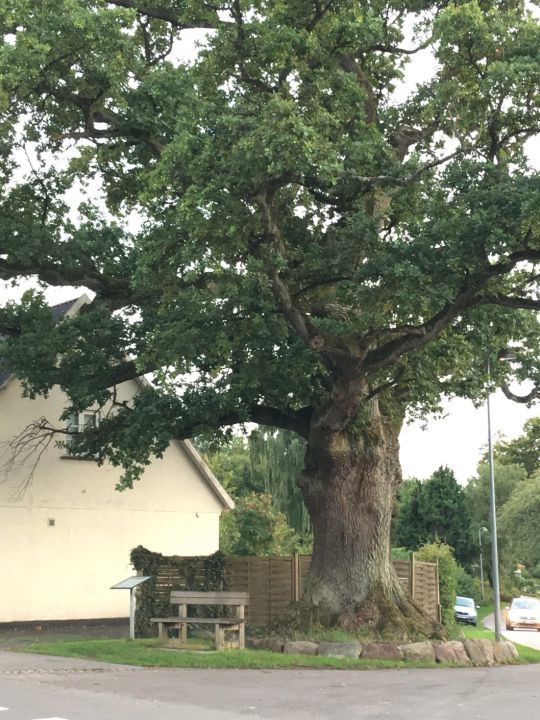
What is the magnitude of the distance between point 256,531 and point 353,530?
18.9m

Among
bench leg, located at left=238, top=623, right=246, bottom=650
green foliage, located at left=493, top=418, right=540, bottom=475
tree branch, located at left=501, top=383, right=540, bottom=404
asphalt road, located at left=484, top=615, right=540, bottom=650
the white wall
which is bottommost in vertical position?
asphalt road, located at left=484, top=615, right=540, bottom=650

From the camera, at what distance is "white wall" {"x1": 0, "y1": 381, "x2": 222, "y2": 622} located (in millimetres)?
26266

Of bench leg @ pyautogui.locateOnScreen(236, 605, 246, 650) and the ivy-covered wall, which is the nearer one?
bench leg @ pyautogui.locateOnScreen(236, 605, 246, 650)

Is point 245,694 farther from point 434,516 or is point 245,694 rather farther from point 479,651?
point 434,516

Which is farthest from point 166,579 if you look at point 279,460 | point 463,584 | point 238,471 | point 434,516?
point 238,471

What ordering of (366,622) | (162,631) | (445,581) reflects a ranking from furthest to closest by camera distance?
(445,581) → (366,622) → (162,631)

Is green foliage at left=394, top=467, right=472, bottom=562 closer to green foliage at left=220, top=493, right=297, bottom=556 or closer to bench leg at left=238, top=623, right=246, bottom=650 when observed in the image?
green foliage at left=220, top=493, right=297, bottom=556

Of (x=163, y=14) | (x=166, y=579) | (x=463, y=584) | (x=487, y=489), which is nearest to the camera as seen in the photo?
(x=163, y=14)

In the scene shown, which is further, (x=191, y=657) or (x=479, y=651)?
(x=479, y=651)

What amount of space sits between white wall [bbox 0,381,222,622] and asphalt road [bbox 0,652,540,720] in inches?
392

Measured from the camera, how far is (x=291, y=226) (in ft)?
61.1

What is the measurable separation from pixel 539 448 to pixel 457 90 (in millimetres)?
86385

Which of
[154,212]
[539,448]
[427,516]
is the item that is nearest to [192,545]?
[154,212]

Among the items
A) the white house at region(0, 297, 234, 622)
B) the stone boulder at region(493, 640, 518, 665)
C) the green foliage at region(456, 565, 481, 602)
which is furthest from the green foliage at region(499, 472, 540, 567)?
the stone boulder at region(493, 640, 518, 665)
